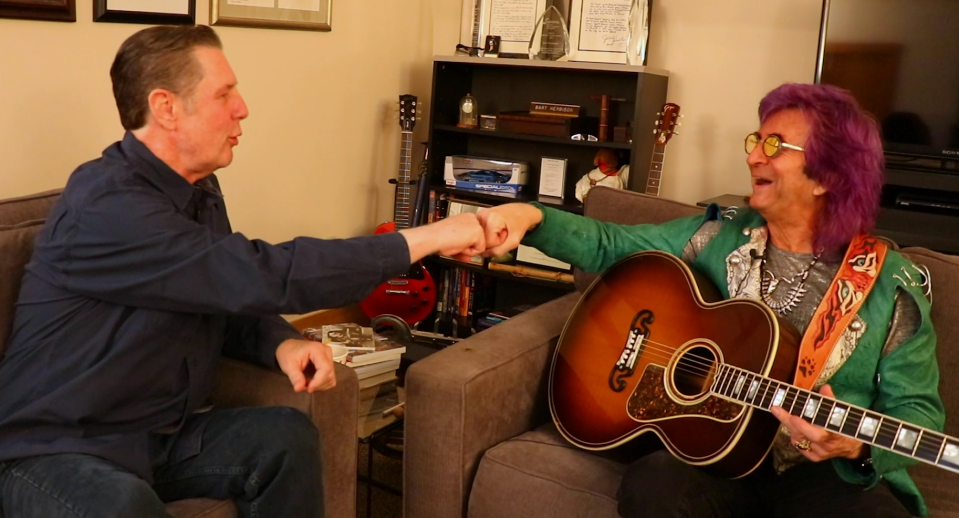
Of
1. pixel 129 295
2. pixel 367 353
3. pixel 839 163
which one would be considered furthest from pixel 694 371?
pixel 129 295

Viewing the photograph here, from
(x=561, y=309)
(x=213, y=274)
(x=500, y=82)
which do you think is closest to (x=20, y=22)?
(x=213, y=274)

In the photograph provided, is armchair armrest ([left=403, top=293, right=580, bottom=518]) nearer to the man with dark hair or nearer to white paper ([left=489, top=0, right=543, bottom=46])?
the man with dark hair

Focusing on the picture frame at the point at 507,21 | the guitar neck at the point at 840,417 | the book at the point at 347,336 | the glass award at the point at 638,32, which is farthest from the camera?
the picture frame at the point at 507,21

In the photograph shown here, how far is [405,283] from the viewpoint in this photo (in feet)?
11.7

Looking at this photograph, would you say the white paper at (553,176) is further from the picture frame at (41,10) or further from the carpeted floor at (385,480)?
the picture frame at (41,10)

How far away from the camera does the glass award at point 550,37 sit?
11.0ft

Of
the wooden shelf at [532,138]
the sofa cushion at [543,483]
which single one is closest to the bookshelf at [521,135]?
the wooden shelf at [532,138]

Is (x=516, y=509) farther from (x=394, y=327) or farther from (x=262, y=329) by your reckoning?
(x=394, y=327)

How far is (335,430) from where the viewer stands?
174 centimetres

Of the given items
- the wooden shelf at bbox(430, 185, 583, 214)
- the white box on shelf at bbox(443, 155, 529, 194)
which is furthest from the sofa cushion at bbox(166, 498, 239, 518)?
the white box on shelf at bbox(443, 155, 529, 194)

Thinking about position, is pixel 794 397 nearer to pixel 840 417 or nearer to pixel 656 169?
pixel 840 417

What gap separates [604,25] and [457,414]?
198 cm

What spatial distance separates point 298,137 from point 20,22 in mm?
1167

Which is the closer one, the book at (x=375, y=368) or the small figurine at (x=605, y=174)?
the book at (x=375, y=368)
